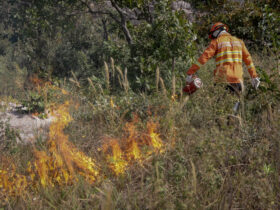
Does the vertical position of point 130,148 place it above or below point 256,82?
below

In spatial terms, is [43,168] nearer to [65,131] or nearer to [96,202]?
[96,202]

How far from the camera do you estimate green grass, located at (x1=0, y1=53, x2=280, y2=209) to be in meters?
2.36

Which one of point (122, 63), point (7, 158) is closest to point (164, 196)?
point (7, 158)

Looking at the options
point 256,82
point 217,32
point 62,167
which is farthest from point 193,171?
point 217,32

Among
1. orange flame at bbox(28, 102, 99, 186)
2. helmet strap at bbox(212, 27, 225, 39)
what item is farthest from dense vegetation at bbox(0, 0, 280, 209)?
helmet strap at bbox(212, 27, 225, 39)

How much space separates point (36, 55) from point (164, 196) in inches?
344

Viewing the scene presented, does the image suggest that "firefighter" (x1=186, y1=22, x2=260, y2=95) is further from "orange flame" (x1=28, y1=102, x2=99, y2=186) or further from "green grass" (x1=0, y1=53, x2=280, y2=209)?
"orange flame" (x1=28, y1=102, x2=99, y2=186)

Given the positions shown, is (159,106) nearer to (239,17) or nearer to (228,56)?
(228,56)

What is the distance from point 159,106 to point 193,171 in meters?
2.38

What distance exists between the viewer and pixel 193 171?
197cm

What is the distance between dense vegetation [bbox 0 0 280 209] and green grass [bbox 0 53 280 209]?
0.01 m

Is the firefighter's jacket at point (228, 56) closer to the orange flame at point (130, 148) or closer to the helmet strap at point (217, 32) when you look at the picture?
the helmet strap at point (217, 32)

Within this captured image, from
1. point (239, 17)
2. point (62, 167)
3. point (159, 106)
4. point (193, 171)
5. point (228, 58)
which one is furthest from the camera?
point (239, 17)

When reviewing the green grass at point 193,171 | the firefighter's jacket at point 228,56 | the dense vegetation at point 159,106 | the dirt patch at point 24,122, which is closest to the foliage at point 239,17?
the dense vegetation at point 159,106
